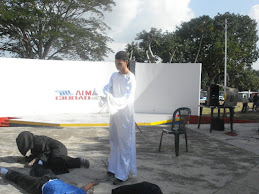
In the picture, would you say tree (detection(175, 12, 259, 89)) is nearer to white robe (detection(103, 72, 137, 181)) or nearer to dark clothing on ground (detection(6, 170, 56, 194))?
white robe (detection(103, 72, 137, 181))

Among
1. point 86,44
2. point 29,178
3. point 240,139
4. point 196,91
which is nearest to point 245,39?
point 86,44

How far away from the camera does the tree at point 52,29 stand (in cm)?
1780

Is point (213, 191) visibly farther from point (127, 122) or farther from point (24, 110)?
point (24, 110)

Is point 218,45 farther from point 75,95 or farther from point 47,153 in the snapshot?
point 47,153

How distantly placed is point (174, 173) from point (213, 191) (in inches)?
28.9

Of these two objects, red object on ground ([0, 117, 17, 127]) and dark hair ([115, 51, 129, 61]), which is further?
red object on ground ([0, 117, 17, 127])

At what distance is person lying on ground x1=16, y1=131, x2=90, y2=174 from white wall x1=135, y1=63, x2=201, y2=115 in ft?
25.0

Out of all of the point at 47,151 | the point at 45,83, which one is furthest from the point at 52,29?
the point at 47,151

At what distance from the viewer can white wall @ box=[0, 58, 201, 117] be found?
9.72 metres

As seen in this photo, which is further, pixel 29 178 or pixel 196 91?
pixel 196 91

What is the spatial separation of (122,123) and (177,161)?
Result: 1683 mm

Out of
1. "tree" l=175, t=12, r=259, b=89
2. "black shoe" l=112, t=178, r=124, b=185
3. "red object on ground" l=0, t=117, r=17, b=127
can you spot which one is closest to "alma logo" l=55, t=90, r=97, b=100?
"red object on ground" l=0, t=117, r=17, b=127

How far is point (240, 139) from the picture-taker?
618 cm

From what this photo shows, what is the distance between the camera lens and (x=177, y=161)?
4.25 meters
